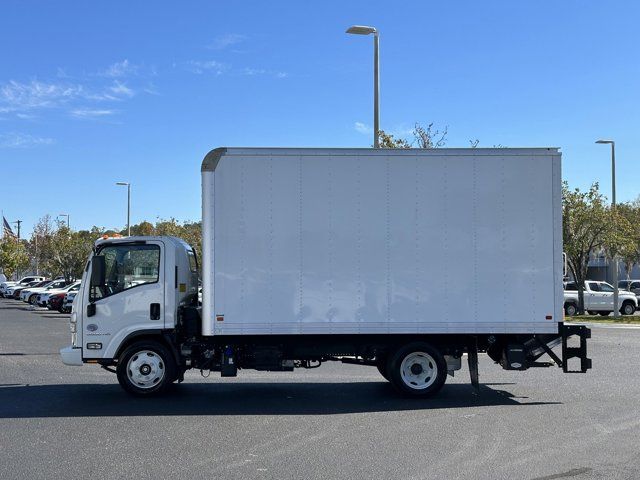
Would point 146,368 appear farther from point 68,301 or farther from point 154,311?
point 68,301

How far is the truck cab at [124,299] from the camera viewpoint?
10.4m

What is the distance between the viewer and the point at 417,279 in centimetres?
1016

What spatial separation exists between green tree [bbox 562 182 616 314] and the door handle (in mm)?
23896

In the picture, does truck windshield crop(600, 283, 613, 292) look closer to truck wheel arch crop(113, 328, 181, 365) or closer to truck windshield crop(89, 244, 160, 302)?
truck wheel arch crop(113, 328, 181, 365)

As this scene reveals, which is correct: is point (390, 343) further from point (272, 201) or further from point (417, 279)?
point (272, 201)

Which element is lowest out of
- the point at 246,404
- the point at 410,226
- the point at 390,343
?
the point at 246,404

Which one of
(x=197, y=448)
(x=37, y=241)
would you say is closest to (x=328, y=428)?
(x=197, y=448)

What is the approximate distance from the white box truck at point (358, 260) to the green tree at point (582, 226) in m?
21.7

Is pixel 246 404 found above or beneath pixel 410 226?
beneath

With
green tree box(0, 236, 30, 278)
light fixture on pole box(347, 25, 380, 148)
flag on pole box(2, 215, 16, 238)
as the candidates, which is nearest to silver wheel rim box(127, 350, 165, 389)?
light fixture on pole box(347, 25, 380, 148)

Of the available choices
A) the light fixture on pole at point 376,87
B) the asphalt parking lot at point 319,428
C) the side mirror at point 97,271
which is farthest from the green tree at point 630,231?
the side mirror at point 97,271

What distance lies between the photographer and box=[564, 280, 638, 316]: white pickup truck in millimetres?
32469

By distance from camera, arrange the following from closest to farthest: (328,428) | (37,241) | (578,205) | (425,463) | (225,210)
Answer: (425,463)
(328,428)
(225,210)
(578,205)
(37,241)

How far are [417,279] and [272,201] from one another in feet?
7.67
